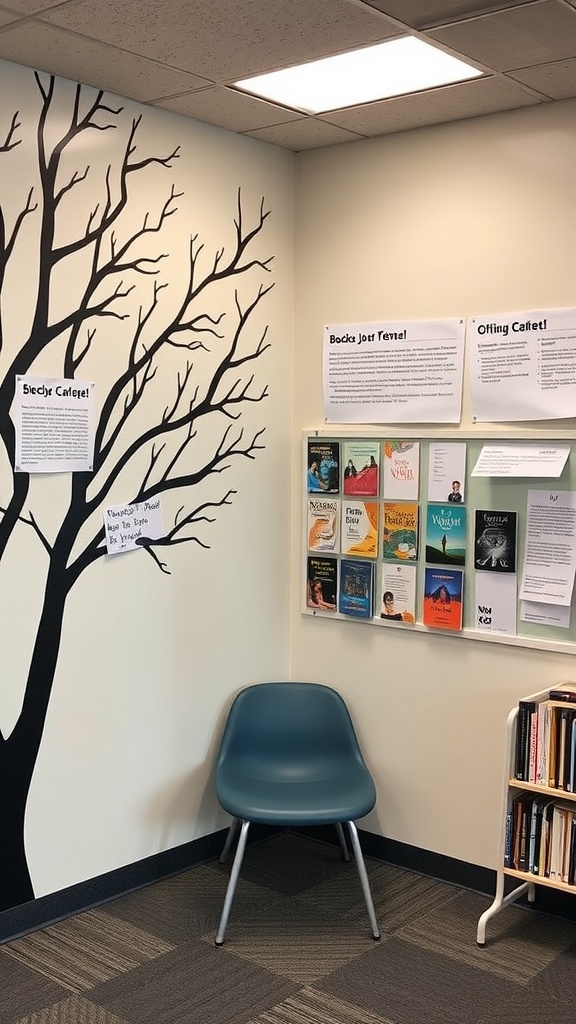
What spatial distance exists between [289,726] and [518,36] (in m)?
2.24

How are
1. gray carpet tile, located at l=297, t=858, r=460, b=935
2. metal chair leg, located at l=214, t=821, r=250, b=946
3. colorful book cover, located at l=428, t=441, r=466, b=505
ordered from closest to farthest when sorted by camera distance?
metal chair leg, located at l=214, t=821, r=250, b=946 → gray carpet tile, located at l=297, t=858, r=460, b=935 → colorful book cover, located at l=428, t=441, r=466, b=505

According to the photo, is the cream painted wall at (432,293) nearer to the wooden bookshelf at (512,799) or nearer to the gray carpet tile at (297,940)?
the wooden bookshelf at (512,799)

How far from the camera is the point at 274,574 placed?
3744 millimetres

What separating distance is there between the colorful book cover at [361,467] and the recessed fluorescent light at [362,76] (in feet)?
3.63

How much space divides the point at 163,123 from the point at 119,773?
2077 millimetres

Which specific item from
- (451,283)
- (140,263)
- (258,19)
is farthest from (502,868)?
(258,19)

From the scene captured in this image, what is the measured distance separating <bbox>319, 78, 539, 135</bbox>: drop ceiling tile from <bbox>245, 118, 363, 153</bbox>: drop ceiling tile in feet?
0.19

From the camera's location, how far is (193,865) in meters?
3.50

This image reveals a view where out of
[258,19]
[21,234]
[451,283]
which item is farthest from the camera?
[451,283]

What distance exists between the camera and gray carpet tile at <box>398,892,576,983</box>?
2867 mm

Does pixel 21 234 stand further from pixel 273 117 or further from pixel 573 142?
→ pixel 573 142

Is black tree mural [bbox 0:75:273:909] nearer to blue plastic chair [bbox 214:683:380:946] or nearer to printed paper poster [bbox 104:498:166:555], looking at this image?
printed paper poster [bbox 104:498:166:555]

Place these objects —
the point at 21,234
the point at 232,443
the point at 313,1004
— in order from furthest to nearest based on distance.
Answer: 1. the point at 232,443
2. the point at 21,234
3. the point at 313,1004

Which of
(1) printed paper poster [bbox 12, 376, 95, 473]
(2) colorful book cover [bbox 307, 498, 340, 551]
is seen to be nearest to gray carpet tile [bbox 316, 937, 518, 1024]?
(2) colorful book cover [bbox 307, 498, 340, 551]
